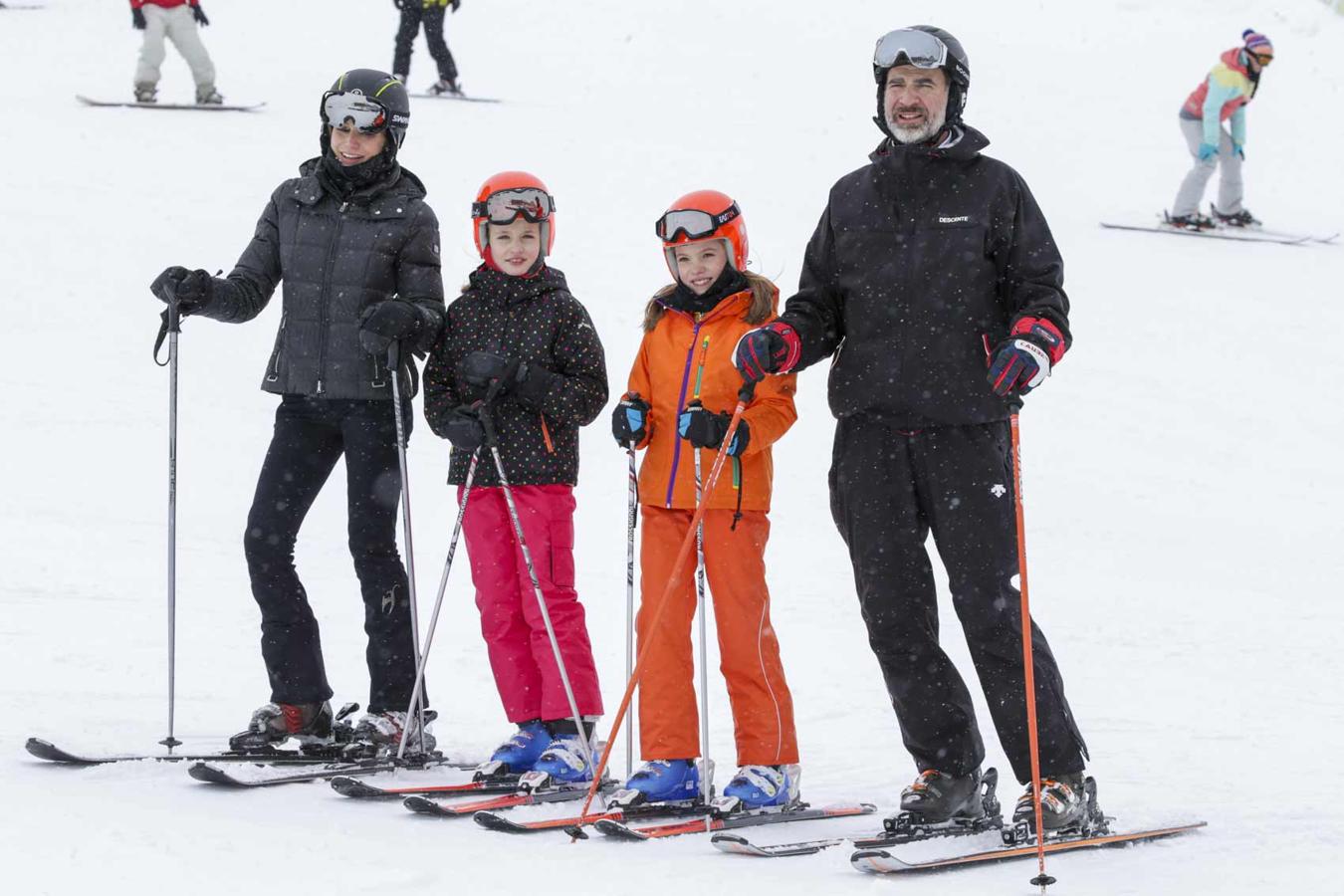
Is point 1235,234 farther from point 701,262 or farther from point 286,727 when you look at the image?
point 286,727

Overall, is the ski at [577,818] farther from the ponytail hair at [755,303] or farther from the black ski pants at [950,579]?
the ponytail hair at [755,303]

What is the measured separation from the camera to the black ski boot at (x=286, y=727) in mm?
4750

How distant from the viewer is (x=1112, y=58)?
68.2 feet

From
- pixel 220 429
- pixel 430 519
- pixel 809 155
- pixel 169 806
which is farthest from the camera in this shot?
pixel 809 155

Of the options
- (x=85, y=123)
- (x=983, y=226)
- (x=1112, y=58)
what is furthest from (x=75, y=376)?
(x=1112, y=58)

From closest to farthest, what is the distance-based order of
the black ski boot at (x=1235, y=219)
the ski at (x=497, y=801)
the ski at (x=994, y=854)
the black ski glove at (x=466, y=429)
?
the ski at (x=994, y=854) < the ski at (x=497, y=801) < the black ski glove at (x=466, y=429) < the black ski boot at (x=1235, y=219)

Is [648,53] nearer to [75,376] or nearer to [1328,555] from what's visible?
[75,376]

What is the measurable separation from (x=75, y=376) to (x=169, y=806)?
5.75 metres

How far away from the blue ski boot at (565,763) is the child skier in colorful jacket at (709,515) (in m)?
0.21

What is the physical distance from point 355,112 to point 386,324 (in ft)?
2.33

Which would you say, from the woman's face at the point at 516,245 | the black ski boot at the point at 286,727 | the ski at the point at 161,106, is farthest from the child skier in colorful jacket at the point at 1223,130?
the black ski boot at the point at 286,727

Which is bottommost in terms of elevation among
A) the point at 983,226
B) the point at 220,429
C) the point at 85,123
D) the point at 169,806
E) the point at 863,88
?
the point at 169,806

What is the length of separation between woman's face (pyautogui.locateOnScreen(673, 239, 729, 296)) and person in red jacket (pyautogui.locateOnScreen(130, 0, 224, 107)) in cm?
1033

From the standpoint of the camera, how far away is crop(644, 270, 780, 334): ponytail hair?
448cm
